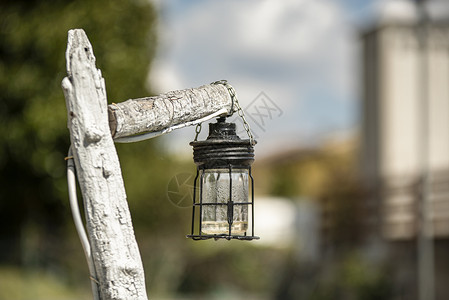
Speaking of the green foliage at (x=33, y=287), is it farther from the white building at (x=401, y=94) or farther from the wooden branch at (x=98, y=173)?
the wooden branch at (x=98, y=173)

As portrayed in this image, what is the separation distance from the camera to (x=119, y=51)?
10688 mm

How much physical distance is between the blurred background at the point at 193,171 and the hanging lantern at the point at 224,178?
22.9 ft

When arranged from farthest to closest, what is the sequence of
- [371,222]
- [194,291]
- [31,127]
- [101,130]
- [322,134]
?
[322,134]
[194,291]
[371,222]
[31,127]
[101,130]

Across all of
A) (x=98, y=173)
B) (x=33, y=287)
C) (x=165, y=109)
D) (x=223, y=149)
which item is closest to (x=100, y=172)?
(x=98, y=173)

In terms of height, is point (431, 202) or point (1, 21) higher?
point (1, 21)

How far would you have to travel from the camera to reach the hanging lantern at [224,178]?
1829mm

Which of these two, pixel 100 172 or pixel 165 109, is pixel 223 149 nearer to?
pixel 165 109

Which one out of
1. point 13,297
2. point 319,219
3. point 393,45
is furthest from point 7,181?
point 393,45

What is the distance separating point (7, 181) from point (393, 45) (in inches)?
298

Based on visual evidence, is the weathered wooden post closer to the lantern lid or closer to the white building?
the lantern lid

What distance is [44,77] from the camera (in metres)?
10.3

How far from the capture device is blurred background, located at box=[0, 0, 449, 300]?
10297mm

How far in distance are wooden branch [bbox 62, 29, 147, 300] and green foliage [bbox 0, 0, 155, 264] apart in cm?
822

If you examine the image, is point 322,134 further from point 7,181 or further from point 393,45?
point 7,181
